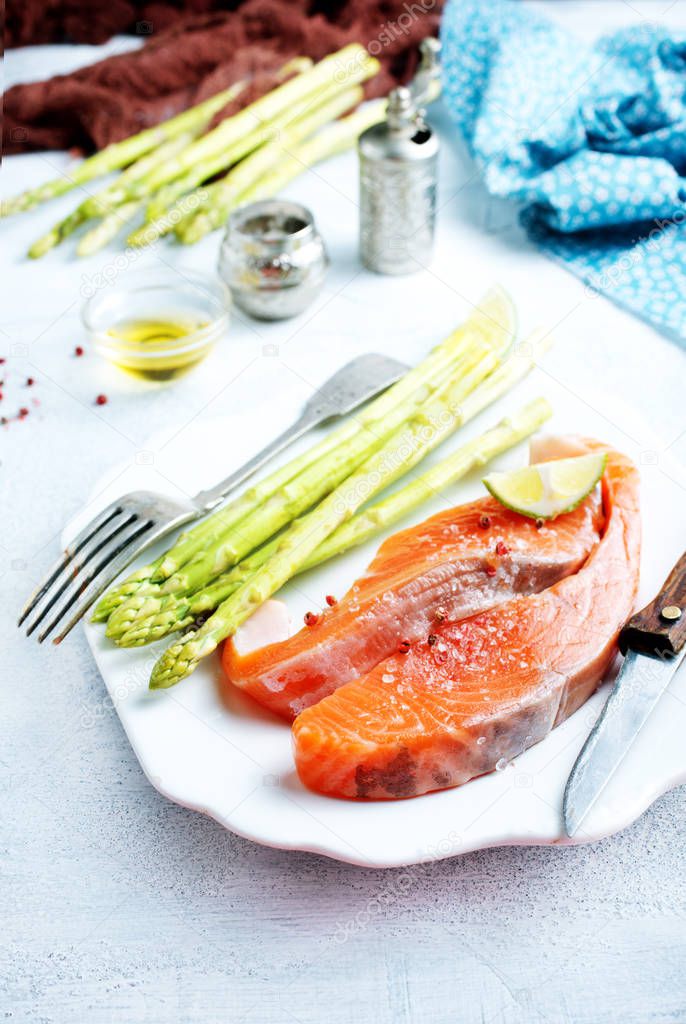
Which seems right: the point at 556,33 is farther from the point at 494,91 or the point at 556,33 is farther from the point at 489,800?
→ the point at 489,800

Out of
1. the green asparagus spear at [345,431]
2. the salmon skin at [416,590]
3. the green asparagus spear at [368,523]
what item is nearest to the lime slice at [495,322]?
the green asparagus spear at [345,431]

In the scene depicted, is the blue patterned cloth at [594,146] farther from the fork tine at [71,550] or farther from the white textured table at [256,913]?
the white textured table at [256,913]

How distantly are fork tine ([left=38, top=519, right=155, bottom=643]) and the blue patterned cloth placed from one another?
1.86 m

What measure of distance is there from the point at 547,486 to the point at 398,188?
153 cm

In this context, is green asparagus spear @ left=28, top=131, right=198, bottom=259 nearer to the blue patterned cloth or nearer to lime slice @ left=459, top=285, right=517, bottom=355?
the blue patterned cloth

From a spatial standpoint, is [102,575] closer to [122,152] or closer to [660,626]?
[660,626]

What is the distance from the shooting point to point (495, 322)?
3.06 meters

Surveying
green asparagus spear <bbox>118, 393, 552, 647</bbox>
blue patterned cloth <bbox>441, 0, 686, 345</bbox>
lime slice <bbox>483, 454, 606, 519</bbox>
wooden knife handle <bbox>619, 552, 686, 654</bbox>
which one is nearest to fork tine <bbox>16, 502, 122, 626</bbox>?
green asparagus spear <bbox>118, 393, 552, 647</bbox>

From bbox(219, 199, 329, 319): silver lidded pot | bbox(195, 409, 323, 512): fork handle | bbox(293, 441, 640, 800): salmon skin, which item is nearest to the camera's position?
bbox(293, 441, 640, 800): salmon skin

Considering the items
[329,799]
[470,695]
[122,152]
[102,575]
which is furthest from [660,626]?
[122,152]

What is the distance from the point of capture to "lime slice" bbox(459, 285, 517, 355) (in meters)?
Answer: 2.99

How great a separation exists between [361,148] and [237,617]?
6.28 ft

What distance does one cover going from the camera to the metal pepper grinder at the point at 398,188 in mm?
3406

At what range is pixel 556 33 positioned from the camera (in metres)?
4.28
